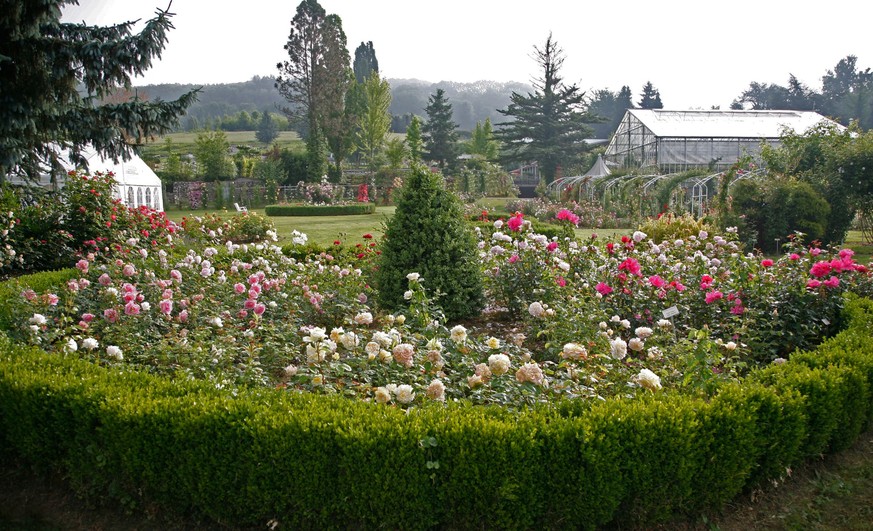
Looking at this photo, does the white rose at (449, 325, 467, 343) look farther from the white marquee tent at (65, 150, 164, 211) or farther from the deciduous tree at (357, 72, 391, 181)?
the deciduous tree at (357, 72, 391, 181)

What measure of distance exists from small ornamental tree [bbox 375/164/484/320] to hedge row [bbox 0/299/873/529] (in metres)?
2.65

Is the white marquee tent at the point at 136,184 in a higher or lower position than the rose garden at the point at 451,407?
higher

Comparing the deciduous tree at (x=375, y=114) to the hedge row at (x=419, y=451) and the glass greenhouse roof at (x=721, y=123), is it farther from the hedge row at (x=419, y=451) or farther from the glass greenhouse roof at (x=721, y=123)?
the hedge row at (x=419, y=451)

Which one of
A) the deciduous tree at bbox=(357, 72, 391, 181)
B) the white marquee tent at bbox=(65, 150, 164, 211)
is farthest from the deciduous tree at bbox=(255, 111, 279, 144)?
the white marquee tent at bbox=(65, 150, 164, 211)

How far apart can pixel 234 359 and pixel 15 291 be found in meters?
2.18

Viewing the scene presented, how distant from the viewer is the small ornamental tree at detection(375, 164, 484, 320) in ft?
18.6

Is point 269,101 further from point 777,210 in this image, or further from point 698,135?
point 777,210

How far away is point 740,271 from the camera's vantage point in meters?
4.77

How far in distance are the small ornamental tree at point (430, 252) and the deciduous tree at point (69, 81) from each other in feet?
11.7

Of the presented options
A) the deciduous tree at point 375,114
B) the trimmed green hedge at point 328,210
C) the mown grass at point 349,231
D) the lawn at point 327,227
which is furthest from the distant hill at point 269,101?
Answer: the mown grass at point 349,231

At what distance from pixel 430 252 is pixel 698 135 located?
74.3 ft

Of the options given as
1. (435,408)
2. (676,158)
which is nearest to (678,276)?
(435,408)

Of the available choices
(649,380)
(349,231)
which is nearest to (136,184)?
(349,231)

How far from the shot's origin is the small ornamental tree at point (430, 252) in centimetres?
566
